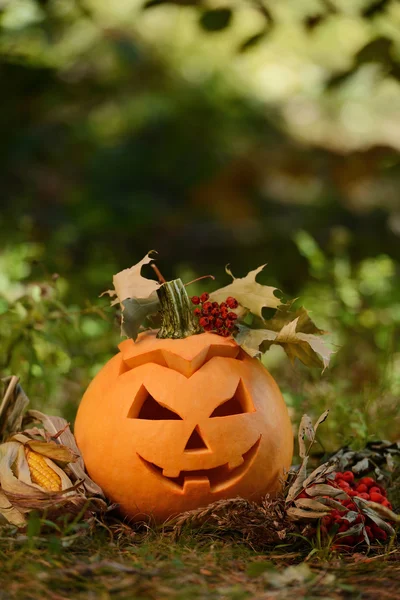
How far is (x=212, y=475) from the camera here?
1918 millimetres

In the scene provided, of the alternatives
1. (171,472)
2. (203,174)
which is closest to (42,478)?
(171,472)

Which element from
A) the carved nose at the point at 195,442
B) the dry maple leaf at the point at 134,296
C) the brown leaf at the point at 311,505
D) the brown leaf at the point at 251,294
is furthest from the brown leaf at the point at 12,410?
the brown leaf at the point at 311,505

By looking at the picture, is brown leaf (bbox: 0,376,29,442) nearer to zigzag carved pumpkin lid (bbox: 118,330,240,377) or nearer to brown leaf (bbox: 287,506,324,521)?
zigzag carved pumpkin lid (bbox: 118,330,240,377)

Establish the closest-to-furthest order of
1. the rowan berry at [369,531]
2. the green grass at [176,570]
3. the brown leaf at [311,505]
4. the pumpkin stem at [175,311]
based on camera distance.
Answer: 1. the green grass at [176,570]
2. the brown leaf at [311,505]
3. the rowan berry at [369,531]
4. the pumpkin stem at [175,311]

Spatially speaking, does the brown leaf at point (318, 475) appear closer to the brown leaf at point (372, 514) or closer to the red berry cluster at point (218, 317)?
the brown leaf at point (372, 514)

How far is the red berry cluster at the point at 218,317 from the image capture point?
199 cm

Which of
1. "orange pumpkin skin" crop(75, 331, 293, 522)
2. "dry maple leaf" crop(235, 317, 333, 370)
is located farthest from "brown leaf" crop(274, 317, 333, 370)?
"orange pumpkin skin" crop(75, 331, 293, 522)

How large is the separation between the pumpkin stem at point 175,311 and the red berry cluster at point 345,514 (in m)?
0.58

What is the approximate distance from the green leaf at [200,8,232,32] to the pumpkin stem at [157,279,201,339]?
1.24 meters

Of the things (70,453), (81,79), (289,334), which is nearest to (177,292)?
(289,334)

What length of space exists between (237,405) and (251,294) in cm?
34

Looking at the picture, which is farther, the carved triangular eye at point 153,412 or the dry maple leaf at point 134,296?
the carved triangular eye at point 153,412

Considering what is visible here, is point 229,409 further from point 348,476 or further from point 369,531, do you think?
point 369,531

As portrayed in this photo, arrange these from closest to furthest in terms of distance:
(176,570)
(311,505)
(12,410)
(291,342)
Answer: (176,570) < (311,505) < (291,342) < (12,410)
